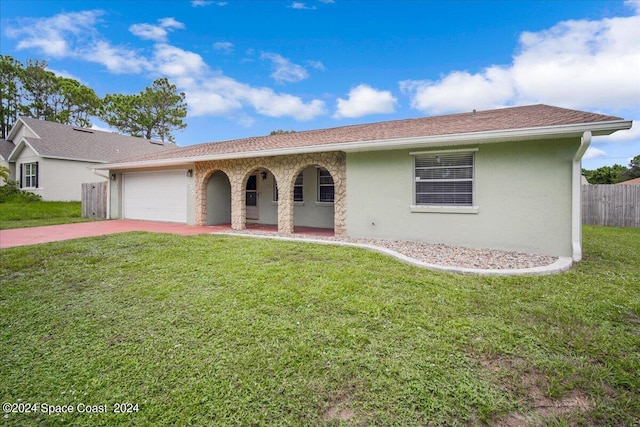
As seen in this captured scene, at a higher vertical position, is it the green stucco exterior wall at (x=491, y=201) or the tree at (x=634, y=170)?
the tree at (x=634, y=170)

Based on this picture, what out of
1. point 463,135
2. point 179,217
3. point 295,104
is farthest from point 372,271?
point 295,104

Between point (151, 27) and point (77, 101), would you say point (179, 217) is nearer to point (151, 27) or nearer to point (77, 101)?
point (151, 27)

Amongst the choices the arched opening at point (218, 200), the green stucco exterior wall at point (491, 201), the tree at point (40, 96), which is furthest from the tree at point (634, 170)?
the tree at point (40, 96)

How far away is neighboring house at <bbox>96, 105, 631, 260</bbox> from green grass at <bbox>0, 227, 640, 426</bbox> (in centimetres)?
→ 205

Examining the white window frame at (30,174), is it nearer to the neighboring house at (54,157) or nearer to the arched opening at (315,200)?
the neighboring house at (54,157)

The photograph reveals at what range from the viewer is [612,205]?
1401cm

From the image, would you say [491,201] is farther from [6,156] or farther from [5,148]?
Result: [5,148]

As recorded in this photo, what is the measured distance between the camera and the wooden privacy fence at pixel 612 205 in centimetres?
1362

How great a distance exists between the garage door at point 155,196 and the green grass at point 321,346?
8.71 m

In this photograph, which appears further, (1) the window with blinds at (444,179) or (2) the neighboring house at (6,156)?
(2) the neighboring house at (6,156)

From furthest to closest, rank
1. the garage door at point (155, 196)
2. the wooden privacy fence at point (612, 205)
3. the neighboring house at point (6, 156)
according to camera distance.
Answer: the neighboring house at point (6, 156), the garage door at point (155, 196), the wooden privacy fence at point (612, 205)

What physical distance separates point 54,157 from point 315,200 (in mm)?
20690

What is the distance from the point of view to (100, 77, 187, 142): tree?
3744 cm

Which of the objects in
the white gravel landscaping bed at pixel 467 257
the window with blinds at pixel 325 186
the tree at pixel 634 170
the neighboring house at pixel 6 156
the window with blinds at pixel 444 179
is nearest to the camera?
the white gravel landscaping bed at pixel 467 257
